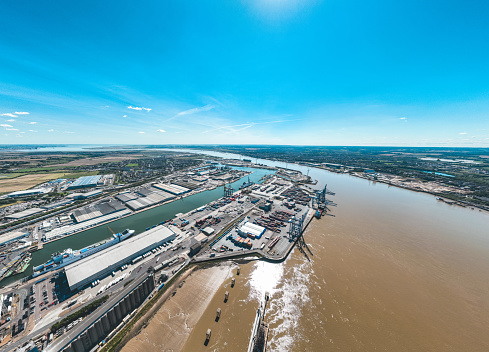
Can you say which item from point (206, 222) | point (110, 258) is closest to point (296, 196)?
point (206, 222)

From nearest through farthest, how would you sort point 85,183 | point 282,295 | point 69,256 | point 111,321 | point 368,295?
point 111,321
point 368,295
point 282,295
point 69,256
point 85,183

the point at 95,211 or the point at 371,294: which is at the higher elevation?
the point at 95,211

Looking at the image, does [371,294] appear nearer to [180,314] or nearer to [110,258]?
[180,314]

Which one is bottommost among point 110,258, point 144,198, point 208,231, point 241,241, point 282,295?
point 282,295

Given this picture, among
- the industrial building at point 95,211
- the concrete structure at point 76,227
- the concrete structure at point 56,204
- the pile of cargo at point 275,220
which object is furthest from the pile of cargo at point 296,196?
the concrete structure at point 56,204

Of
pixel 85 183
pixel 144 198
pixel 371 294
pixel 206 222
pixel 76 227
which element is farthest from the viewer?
pixel 85 183

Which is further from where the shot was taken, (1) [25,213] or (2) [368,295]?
(1) [25,213]

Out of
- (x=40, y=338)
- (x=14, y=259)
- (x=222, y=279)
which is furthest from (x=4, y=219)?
(x=222, y=279)
